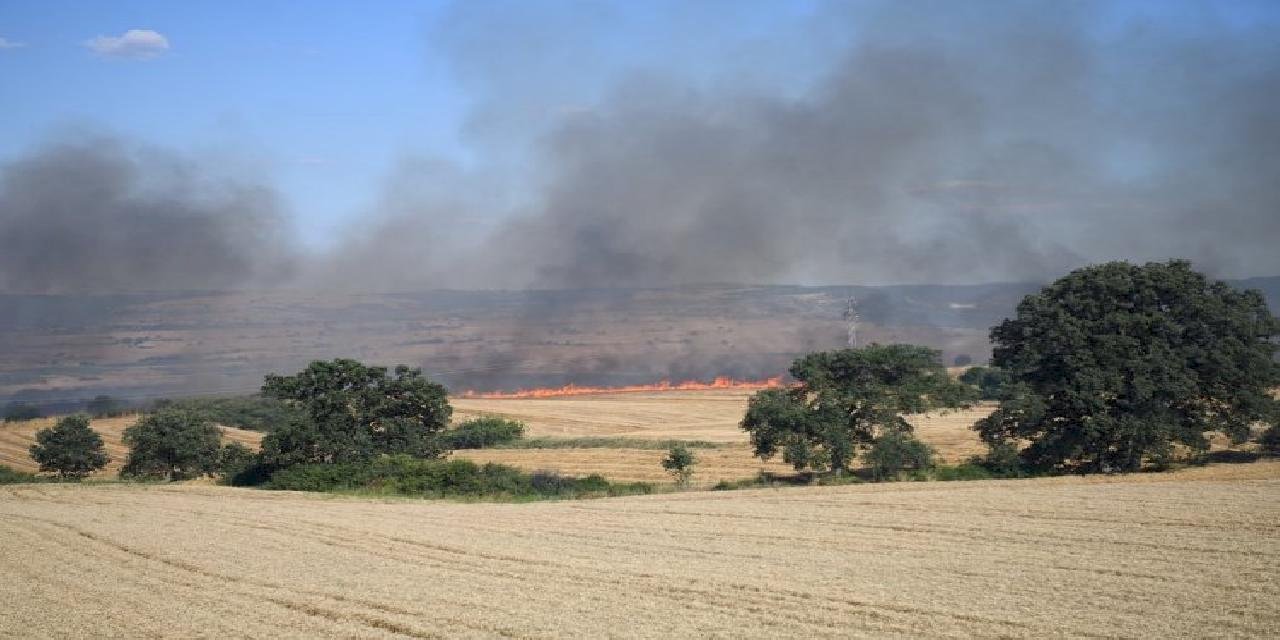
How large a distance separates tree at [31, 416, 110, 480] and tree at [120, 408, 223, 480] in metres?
4.41

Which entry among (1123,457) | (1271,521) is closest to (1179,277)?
(1123,457)

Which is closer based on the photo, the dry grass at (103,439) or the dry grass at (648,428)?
the dry grass at (648,428)

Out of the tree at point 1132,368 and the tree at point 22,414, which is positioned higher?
the tree at point 1132,368

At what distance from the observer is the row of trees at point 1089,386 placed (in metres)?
40.2

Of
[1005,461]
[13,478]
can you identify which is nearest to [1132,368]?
[1005,461]

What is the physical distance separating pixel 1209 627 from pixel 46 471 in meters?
61.1

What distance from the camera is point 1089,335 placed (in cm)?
4166

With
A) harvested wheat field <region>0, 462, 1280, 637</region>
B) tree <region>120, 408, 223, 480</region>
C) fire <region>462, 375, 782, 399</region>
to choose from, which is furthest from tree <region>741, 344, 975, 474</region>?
fire <region>462, 375, 782, 399</region>

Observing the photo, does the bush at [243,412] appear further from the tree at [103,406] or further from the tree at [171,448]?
the tree at [171,448]

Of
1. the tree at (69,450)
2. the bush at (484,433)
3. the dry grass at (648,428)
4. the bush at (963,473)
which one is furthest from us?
the bush at (484,433)

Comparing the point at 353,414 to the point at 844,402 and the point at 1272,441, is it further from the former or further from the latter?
the point at 1272,441

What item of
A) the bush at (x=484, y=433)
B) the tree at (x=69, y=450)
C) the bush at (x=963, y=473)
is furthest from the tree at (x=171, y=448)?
the bush at (x=963, y=473)

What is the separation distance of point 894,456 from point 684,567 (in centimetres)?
2319

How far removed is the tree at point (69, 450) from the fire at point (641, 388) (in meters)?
70.2
